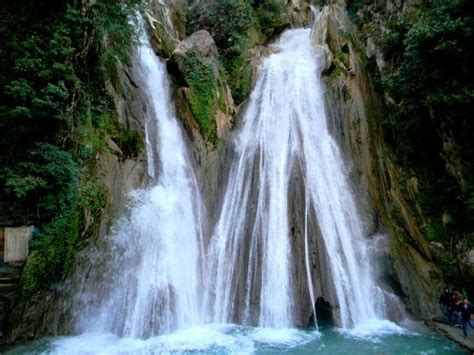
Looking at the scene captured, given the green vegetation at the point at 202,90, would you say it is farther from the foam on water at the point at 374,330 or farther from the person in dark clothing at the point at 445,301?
the person in dark clothing at the point at 445,301

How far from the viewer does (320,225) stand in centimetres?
1481

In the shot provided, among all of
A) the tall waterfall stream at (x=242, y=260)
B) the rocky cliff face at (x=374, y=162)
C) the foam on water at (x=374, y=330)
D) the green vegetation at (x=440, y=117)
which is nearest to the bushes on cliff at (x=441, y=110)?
the green vegetation at (x=440, y=117)

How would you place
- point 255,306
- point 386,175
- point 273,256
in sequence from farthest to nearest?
1. point 386,175
2. point 273,256
3. point 255,306

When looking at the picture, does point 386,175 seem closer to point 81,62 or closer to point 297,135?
point 297,135

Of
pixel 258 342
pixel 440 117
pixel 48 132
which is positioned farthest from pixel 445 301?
pixel 48 132

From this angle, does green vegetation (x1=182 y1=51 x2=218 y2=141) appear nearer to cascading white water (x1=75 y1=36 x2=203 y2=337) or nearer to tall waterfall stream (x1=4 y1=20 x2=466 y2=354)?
Answer: tall waterfall stream (x1=4 y1=20 x2=466 y2=354)

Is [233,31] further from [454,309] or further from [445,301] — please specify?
[454,309]

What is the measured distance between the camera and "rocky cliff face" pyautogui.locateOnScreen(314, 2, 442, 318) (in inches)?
564

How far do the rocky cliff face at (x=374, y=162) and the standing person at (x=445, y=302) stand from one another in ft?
0.85

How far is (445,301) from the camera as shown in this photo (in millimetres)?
13266

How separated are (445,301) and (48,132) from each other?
48.2ft

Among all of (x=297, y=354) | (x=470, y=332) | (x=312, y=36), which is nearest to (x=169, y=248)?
(x=297, y=354)

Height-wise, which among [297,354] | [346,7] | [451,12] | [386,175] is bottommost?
[297,354]

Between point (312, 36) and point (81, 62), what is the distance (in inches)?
647
